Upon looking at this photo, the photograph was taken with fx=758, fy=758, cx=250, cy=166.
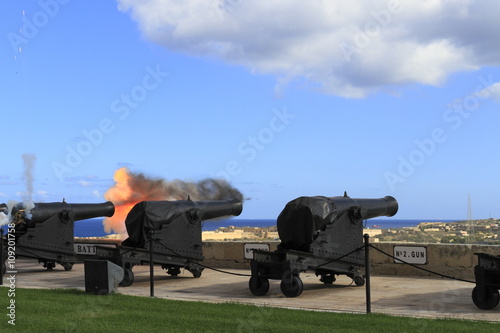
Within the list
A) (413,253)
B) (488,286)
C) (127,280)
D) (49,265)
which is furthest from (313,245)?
(49,265)

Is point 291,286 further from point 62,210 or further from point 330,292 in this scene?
point 62,210

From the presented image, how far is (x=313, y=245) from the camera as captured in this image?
15.1m

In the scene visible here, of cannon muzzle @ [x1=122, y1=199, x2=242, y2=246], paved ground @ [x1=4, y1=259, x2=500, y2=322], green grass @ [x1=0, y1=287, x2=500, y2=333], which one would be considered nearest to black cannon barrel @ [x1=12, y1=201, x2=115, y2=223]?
paved ground @ [x1=4, y1=259, x2=500, y2=322]

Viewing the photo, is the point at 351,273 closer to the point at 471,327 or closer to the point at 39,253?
the point at 471,327

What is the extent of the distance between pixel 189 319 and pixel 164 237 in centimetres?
756

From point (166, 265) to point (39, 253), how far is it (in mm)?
4611

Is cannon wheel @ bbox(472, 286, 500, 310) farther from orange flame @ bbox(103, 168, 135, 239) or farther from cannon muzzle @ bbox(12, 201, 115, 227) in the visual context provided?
orange flame @ bbox(103, 168, 135, 239)

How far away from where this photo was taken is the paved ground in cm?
1228

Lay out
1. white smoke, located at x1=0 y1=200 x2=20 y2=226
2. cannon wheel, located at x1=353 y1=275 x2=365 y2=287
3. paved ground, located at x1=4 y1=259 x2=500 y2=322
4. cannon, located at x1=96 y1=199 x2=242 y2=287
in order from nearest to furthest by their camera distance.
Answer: paved ground, located at x1=4 y1=259 x2=500 y2=322
cannon wheel, located at x1=353 y1=275 x2=365 y2=287
cannon, located at x1=96 y1=199 x2=242 y2=287
white smoke, located at x1=0 y1=200 x2=20 y2=226

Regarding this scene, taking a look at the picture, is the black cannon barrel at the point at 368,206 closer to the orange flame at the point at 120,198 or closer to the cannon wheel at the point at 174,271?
the cannon wheel at the point at 174,271

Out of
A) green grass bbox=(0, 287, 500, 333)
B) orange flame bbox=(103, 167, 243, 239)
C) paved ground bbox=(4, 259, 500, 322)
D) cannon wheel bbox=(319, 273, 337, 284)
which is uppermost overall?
orange flame bbox=(103, 167, 243, 239)

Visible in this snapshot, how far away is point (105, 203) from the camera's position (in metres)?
23.6

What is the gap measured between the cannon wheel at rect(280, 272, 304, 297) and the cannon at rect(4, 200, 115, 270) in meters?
9.14

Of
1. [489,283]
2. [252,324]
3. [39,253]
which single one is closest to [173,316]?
[252,324]
